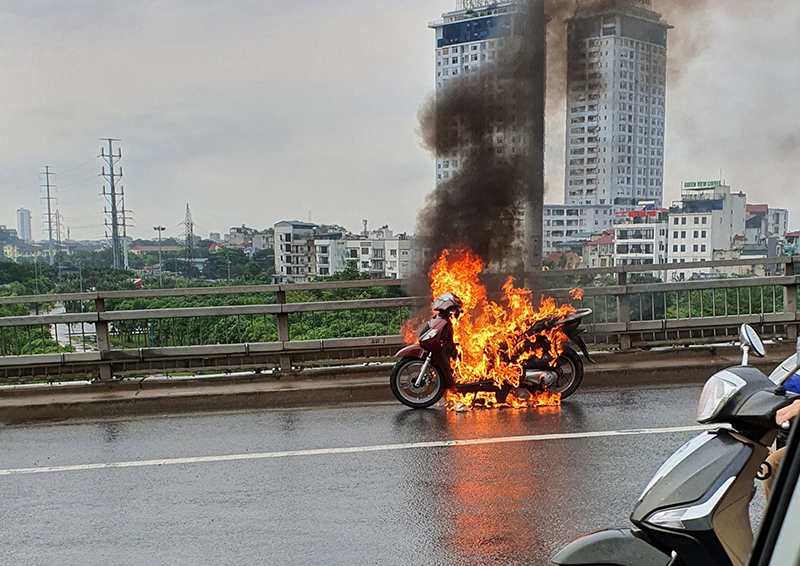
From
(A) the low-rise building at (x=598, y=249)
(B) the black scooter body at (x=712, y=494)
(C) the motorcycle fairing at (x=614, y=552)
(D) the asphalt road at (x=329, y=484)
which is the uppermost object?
(A) the low-rise building at (x=598, y=249)

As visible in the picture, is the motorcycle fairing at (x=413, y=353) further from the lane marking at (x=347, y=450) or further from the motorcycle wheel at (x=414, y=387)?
the lane marking at (x=347, y=450)

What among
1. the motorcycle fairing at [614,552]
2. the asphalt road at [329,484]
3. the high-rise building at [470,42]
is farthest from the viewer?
the high-rise building at [470,42]

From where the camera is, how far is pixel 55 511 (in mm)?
5836

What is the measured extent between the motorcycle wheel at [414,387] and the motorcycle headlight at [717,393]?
606cm

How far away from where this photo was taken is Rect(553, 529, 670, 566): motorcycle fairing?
2697 mm

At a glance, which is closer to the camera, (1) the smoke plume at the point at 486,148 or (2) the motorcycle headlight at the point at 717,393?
(2) the motorcycle headlight at the point at 717,393

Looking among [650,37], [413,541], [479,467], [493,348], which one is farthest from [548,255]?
[413,541]

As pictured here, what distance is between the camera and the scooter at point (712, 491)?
2580 mm

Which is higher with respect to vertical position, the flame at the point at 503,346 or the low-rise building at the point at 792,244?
the low-rise building at the point at 792,244

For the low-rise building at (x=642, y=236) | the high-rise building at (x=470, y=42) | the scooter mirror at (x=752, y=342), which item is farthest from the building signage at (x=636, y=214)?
the scooter mirror at (x=752, y=342)

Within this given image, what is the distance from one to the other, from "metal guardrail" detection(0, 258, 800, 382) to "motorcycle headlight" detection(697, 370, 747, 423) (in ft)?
24.3

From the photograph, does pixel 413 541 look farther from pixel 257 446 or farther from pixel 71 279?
pixel 71 279

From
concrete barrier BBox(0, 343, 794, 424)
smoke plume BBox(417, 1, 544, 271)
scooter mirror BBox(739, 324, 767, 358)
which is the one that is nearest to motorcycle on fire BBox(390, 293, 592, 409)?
concrete barrier BBox(0, 343, 794, 424)

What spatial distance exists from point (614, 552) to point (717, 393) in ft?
2.14
